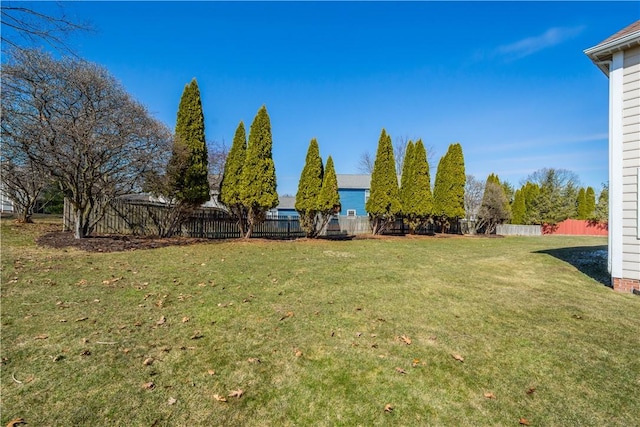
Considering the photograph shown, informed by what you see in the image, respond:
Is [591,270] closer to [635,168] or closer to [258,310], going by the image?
[635,168]

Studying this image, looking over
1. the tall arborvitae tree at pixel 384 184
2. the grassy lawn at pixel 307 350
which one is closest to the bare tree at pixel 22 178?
the grassy lawn at pixel 307 350

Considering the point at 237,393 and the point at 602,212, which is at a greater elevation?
the point at 602,212

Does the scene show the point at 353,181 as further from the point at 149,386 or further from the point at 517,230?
the point at 149,386

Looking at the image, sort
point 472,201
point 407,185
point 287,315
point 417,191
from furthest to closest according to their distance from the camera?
point 472,201 < point 407,185 < point 417,191 < point 287,315

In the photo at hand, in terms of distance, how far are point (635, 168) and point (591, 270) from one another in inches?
111

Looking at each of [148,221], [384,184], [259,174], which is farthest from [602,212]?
[148,221]

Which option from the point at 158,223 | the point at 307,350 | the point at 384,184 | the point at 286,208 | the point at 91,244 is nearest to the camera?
the point at 307,350

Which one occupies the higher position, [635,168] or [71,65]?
[71,65]

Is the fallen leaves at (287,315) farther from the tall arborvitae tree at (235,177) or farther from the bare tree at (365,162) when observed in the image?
the bare tree at (365,162)

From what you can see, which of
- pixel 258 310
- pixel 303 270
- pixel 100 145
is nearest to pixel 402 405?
pixel 258 310

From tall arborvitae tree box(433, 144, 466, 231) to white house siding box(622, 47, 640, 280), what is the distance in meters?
15.0

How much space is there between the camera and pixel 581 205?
37156mm

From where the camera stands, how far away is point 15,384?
2604 millimetres

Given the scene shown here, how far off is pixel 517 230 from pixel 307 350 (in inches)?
1286
